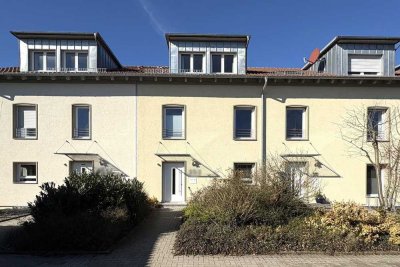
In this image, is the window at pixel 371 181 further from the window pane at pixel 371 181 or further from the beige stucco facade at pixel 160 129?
the beige stucco facade at pixel 160 129

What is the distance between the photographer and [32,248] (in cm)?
759

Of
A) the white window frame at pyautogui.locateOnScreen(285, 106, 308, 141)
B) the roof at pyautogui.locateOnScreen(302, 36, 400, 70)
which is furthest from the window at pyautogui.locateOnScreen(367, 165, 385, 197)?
the roof at pyautogui.locateOnScreen(302, 36, 400, 70)

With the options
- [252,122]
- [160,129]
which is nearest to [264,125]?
[252,122]

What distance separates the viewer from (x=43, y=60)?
15844 mm

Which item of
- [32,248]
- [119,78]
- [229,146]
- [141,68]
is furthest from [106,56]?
[32,248]

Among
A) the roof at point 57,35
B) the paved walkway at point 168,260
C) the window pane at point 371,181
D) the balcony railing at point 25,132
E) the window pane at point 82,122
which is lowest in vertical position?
the paved walkway at point 168,260

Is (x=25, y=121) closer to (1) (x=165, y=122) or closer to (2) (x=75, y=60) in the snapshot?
(2) (x=75, y=60)

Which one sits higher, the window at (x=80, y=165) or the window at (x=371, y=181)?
the window at (x=80, y=165)

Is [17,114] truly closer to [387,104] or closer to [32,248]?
[32,248]

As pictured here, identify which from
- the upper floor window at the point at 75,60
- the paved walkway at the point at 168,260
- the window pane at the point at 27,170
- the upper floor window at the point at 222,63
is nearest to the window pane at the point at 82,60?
the upper floor window at the point at 75,60

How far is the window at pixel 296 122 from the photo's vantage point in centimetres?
1572

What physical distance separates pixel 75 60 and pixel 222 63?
727cm

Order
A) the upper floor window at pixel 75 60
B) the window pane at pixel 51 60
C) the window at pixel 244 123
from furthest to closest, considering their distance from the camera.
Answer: the upper floor window at pixel 75 60 < the window pane at pixel 51 60 < the window at pixel 244 123

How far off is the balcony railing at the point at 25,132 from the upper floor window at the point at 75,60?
11.4ft
